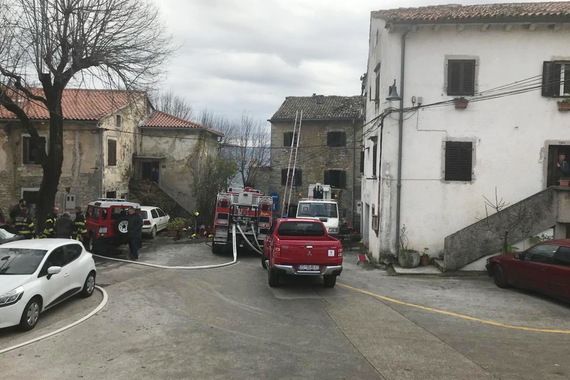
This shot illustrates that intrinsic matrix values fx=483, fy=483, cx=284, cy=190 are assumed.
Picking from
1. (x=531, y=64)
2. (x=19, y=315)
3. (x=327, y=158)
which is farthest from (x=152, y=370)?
(x=327, y=158)

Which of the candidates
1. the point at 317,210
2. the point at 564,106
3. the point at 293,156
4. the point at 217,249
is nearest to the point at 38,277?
the point at 217,249

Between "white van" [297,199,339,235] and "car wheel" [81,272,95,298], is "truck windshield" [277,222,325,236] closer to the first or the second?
"car wheel" [81,272,95,298]

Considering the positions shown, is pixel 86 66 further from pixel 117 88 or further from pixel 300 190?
pixel 300 190

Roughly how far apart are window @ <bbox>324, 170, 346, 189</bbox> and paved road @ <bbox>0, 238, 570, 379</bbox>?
77.6 feet

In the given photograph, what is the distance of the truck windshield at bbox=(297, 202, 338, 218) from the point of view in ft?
76.2

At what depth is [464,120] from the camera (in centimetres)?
1616

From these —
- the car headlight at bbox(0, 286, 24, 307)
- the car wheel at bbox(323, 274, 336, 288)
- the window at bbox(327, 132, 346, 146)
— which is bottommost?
the car wheel at bbox(323, 274, 336, 288)

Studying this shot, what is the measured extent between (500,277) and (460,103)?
600 cm

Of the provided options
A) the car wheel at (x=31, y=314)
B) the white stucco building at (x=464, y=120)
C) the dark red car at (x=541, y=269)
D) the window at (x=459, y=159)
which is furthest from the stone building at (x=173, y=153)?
the car wheel at (x=31, y=314)

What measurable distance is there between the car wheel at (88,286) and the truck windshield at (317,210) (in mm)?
12789

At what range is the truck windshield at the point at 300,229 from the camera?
13.5 meters

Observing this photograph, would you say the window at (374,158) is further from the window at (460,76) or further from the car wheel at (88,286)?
the car wheel at (88,286)

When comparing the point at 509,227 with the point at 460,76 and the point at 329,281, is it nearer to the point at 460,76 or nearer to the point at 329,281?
the point at 460,76

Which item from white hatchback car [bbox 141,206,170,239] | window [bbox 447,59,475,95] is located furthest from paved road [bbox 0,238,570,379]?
white hatchback car [bbox 141,206,170,239]
